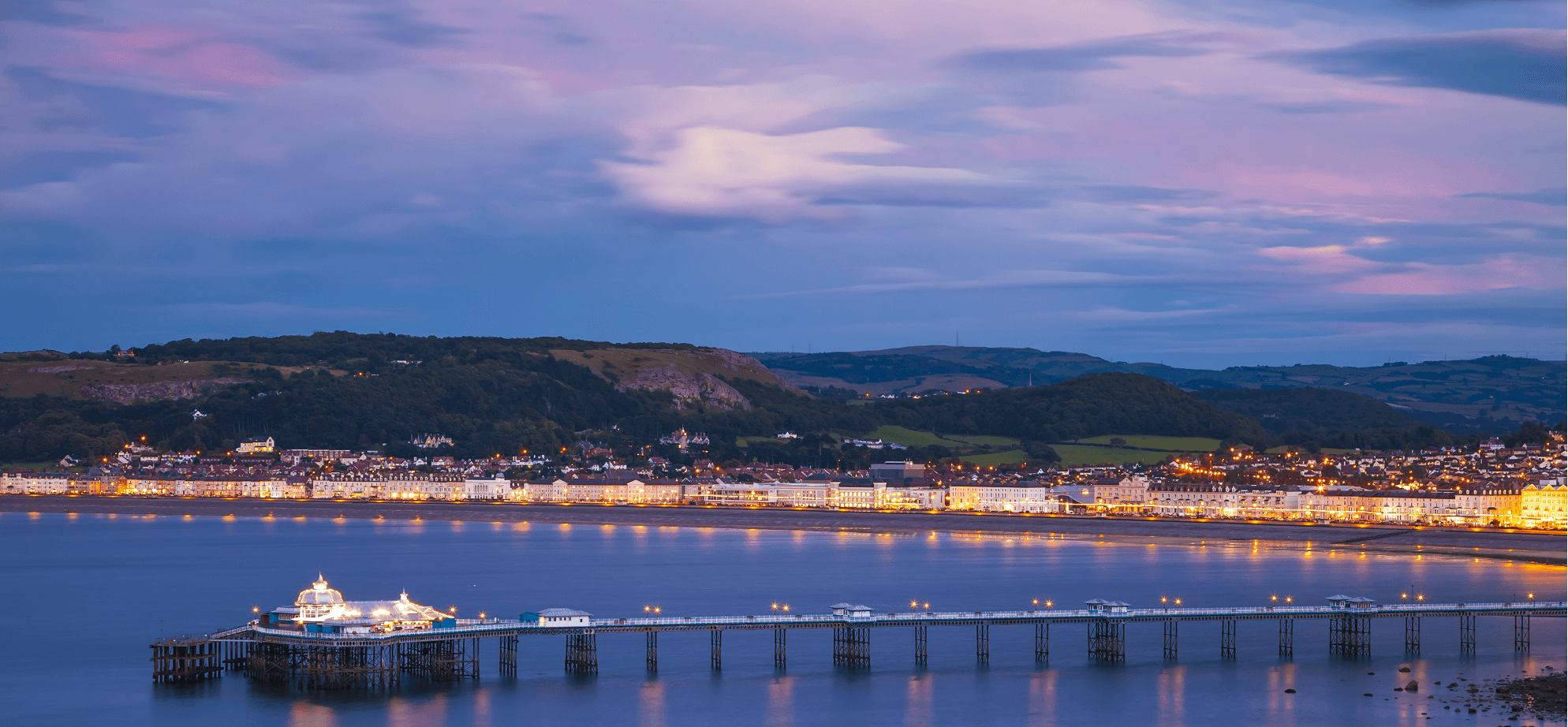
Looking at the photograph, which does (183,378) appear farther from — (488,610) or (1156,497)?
(488,610)

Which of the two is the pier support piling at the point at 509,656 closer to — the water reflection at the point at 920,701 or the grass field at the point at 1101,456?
the water reflection at the point at 920,701

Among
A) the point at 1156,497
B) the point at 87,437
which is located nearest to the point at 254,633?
the point at 1156,497

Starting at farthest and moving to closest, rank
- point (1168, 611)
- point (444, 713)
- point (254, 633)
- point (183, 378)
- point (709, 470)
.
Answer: point (183, 378) < point (709, 470) < point (1168, 611) < point (254, 633) < point (444, 713)

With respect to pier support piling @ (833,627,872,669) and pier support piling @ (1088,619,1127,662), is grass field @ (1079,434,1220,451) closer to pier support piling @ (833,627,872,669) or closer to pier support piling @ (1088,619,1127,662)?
pier support piling @ (1088,619,1127,662)

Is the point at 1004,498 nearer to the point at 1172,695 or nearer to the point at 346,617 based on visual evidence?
the point at 1172,695

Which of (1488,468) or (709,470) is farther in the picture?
(709,470)

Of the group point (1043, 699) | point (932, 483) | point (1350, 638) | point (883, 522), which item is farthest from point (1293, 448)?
point (1043, 699)

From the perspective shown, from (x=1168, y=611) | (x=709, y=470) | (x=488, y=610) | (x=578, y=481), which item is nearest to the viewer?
(x=1168, y=611)

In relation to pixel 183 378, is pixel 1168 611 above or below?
below
